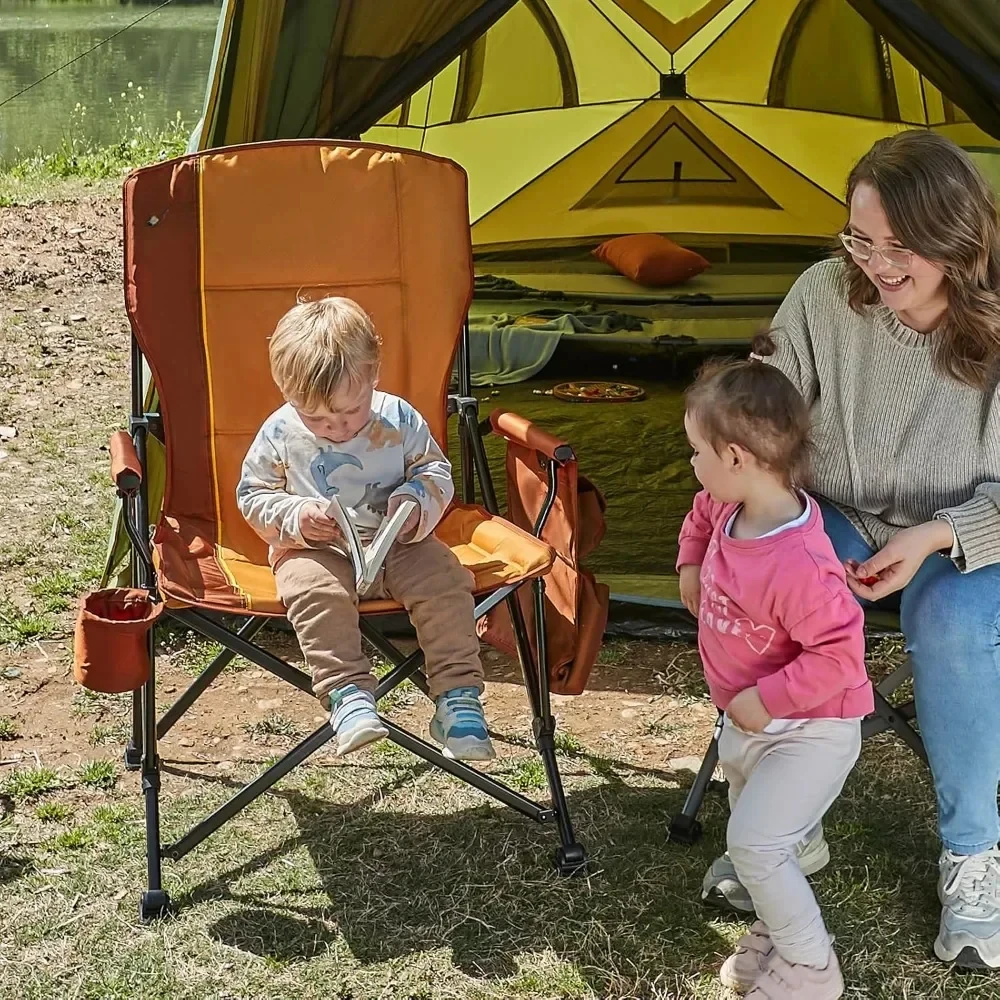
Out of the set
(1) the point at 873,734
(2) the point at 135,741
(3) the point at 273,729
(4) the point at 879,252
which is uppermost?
(4) the point at 879,252

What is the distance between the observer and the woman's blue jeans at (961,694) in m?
2.11

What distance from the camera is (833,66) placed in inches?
217

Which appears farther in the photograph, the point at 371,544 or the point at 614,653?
the point at 614,653

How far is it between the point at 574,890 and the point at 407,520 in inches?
24.8

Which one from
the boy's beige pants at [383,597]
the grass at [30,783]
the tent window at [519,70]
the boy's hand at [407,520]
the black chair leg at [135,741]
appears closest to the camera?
the boy's beige pants at [383,597]

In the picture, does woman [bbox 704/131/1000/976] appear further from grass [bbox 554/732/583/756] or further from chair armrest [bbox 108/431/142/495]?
chair armrest [bbox 108/431/142/495]

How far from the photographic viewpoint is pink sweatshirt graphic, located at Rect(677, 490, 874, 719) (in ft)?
6.47

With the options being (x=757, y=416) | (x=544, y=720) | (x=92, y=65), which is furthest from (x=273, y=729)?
(x=92, y=65)

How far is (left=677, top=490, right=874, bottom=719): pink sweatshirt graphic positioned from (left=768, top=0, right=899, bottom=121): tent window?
382 centimetres

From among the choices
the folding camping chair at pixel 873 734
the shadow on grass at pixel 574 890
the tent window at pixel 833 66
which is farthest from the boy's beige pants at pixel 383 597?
the tent window at pixel 833 66

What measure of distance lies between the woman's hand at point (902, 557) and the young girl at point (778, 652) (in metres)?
0.16

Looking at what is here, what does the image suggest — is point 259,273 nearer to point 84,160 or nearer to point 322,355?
point 322,355

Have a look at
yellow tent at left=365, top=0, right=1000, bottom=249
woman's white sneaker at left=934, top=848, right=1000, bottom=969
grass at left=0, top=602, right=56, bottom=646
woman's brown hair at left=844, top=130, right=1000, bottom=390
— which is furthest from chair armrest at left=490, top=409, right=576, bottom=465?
yellow tent at left=365, top=0, right=1000, bottom=249

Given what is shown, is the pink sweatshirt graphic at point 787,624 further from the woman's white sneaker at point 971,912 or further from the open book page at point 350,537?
the open book page at point 350,537
